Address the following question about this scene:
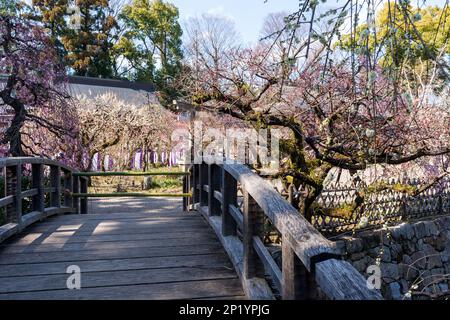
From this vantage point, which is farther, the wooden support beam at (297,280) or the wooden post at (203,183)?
the wooden post at (203,183)

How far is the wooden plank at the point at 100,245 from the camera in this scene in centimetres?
313

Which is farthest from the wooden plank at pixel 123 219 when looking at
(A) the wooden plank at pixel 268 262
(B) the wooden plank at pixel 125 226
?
(A) the wooden plank at pixel 268 262

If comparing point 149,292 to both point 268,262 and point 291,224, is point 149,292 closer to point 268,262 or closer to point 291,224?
point 268,262

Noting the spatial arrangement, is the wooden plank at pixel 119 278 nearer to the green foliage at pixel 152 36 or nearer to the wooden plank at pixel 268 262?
the wooden plank at pixel 268 262

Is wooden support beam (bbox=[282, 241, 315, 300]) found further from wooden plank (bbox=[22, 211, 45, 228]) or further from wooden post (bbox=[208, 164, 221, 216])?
wooden plank (bbox=[22, 211, 45, 228])

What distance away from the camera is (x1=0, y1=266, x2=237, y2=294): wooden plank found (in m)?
2.44

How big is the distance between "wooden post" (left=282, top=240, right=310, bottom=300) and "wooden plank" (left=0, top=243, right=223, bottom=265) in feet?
4.61

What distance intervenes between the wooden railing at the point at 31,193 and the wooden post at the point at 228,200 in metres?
1.83

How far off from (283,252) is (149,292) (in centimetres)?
97

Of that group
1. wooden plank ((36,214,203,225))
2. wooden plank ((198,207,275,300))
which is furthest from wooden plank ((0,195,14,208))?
wooden plank ((198,207,275,300))
